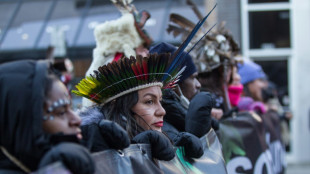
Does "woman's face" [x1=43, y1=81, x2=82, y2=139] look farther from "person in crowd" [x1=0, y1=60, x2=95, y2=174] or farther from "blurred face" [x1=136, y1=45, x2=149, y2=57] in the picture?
"blurred face" [x1=136, y1=45, x2=149, y2=57]

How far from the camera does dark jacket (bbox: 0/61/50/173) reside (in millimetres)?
1869

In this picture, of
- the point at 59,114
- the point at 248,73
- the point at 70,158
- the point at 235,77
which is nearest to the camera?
the point at 70,158

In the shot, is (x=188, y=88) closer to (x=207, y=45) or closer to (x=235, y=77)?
(x=207, y=45)

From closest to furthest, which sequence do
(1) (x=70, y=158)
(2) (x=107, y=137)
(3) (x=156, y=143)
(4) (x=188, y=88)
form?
(1) (x=70, y=158)
(2) (x=107, y=137)
(3) (x=156, y=143)
(4) (x=188, y=88)

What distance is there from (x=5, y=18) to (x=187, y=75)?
986cm

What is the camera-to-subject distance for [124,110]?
3.04 meters

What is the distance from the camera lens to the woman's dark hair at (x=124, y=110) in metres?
3.03

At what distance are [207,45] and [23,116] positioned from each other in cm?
343

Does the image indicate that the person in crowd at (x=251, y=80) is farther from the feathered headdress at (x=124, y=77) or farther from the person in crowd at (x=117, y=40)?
the feathered headdress at (x=124, y=77)

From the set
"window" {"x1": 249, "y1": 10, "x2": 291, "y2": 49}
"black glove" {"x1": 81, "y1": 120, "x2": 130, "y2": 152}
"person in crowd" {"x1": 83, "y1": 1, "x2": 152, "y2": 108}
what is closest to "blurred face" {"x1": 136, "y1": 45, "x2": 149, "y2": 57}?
"person in crowd" {"x1": 83, "y1": 1, "x2": 152, "y2": 108}

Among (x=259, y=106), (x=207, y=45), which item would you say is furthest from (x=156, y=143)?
(x=259, y=106)

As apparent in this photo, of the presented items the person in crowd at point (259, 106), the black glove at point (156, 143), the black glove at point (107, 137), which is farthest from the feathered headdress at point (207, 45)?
the black glove at point (107, 137)

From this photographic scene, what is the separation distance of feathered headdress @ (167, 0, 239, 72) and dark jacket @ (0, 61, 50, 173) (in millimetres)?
3123

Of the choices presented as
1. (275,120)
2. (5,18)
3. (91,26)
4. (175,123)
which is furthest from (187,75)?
(5,18)
